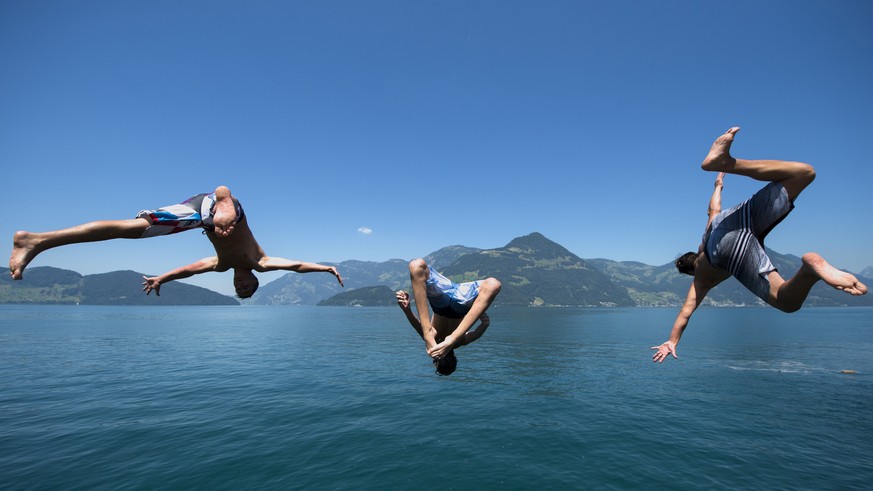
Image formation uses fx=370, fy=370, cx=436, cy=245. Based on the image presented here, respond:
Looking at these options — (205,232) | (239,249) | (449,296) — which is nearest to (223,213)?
(205,232)

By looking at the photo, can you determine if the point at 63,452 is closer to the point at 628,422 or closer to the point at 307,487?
the point at 307,487

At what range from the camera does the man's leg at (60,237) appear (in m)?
5.08

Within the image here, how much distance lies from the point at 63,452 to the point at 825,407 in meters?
53.7

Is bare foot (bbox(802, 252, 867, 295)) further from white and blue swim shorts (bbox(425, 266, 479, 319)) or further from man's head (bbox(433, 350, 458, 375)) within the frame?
man's head (bbox(433, 350, 458, 375))

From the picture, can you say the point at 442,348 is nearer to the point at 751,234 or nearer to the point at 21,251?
the point at 751,234

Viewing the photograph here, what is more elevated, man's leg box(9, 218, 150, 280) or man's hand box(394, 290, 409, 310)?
man's leg box(9, 218, 150, 280)

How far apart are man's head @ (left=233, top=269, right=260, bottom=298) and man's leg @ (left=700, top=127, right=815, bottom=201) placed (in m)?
8.05

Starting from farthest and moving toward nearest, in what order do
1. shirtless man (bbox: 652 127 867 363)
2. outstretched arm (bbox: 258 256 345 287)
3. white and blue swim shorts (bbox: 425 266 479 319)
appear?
white and blue swim shorts (bbox: 425 266 479 319) < outstretched arm (bbox: 258 256 345 287) < shirtless man (bbox: 652 127 867 363)

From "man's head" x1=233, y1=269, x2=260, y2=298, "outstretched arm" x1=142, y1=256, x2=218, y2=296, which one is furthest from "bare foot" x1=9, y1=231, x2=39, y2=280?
"man's head" x1=233, y1=269, x2=260, y2=298

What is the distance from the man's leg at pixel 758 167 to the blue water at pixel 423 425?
52.6ft

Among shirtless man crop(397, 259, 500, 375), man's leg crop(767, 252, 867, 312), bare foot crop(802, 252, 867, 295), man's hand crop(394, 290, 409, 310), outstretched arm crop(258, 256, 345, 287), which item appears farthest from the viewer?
man's hand crop(394, 290, 409, 310)

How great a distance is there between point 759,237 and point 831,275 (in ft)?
4.96

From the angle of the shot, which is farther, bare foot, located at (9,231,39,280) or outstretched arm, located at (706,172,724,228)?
outstretched arm, located at (706,172,724,228)

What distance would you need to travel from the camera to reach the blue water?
17453 millimetres
